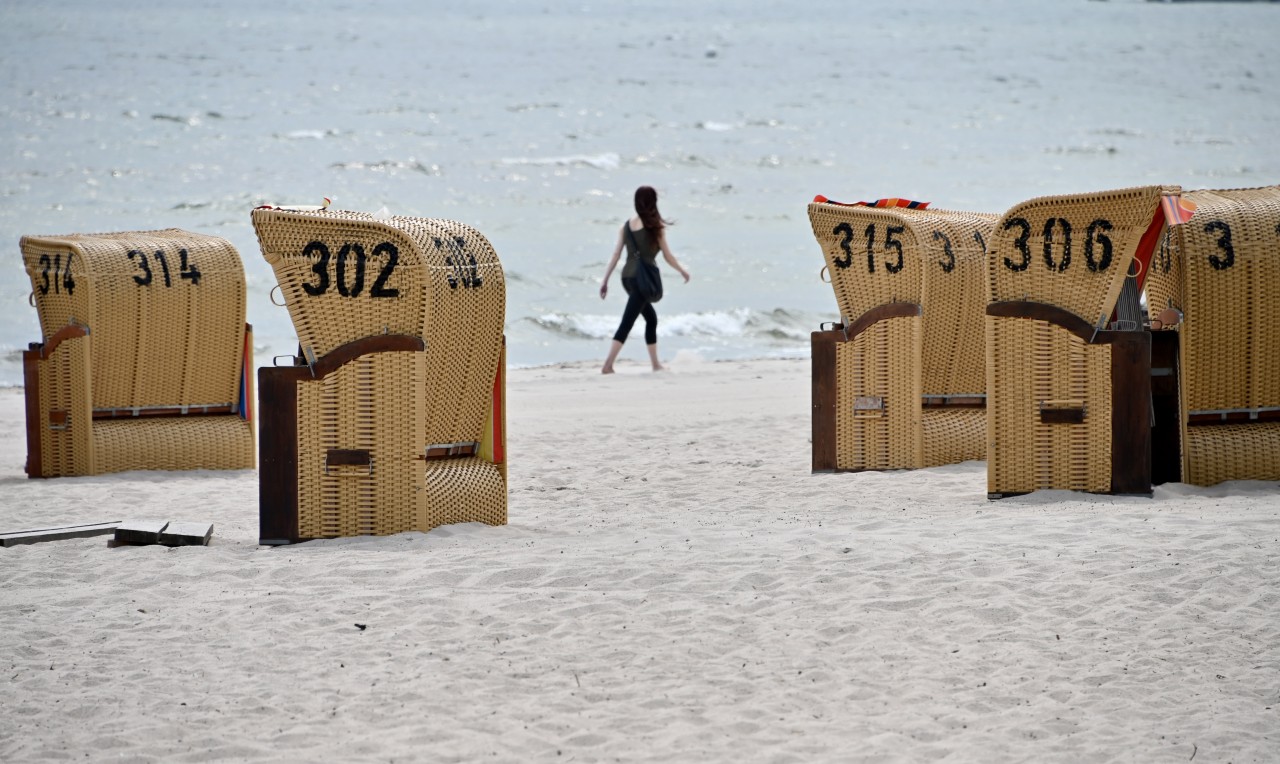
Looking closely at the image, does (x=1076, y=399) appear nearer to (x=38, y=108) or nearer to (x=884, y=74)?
(x=38, y=108)

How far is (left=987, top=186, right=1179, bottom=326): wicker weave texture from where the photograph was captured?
652cm

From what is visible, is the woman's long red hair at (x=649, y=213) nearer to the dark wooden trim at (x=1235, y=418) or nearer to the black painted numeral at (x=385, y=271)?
the dark wooden trim at (x=1235, y=418)

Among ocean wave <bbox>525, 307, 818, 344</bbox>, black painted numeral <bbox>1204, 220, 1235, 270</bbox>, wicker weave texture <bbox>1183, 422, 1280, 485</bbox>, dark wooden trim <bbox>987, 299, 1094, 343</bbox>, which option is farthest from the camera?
ocean wave <bbox>525, 307, 818, 344</bbox>

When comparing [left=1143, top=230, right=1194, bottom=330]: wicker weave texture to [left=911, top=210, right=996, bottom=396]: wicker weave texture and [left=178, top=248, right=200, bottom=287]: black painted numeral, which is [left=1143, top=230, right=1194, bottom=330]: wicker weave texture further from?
[left=178, top=248, right=200, bottom=287]: black painted numeral

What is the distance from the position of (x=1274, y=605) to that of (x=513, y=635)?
2548mm

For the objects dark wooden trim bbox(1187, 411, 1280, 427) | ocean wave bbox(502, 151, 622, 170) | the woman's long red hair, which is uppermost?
ocean wave bbox(502, 151, 622, 170)

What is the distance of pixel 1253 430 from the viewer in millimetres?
7020

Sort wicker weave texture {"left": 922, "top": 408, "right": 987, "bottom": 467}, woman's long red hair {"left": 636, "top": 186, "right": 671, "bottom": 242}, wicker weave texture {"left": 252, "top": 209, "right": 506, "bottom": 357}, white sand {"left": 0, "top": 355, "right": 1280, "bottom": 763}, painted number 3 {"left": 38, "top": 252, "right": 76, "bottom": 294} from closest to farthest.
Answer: white sand {"left": 0, "top": 355, "right": 1280, "bottom": 763}, wicker weave texture {"left": 252, "top": 209, "right": 506, "bottom": 357}, wicker weave texture {"left": 922, "top": 408, "right": 987, "bottom": 467}, painted number 3 {"left": 38, "top": 252, "right": 76, "bottom": 294}, woman's long red hair {"left": 636, "top": 186, "right": 671, "bottom": 242}

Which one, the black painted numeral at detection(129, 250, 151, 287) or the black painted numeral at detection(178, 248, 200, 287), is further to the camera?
the black painted numeral at detection(178, 248, 200, 287)


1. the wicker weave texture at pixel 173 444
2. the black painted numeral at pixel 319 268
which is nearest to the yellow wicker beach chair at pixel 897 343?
the black painted numeral at pixel 319 268

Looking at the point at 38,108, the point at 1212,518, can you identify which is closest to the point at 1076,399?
the point at 1212,518

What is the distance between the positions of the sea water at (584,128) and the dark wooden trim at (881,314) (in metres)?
10.8

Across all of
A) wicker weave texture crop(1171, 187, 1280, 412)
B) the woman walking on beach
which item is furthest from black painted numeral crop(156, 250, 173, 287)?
wicker weave texture crop(1171, 187, 1280, 412)

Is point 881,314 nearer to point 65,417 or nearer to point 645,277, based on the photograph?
point 65,417
